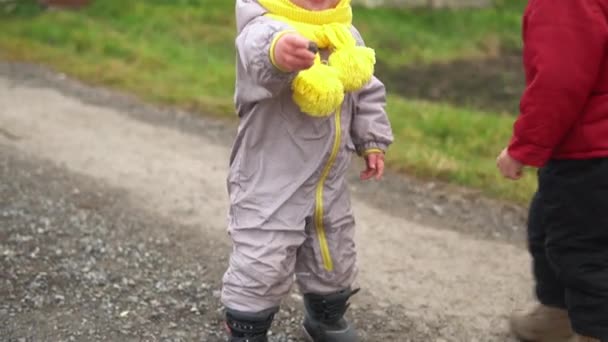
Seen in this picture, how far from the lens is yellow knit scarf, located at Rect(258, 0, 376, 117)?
286 cm

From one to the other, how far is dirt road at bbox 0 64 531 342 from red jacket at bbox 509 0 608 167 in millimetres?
1066

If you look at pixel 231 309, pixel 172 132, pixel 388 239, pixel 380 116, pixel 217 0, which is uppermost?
pixel 380 116

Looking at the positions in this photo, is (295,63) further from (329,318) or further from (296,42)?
(329,318)

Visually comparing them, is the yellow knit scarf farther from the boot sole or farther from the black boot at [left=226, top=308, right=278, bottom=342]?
the boot sole

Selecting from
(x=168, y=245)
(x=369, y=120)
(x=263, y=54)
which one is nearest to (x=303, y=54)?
(x=263, y=54)

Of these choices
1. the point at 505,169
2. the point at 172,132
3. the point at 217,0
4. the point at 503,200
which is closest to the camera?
the point at 505,169

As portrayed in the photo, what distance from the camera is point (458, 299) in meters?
4.04

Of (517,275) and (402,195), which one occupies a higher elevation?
(517,275)

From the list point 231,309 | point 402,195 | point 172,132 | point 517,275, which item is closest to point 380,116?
point 231,309

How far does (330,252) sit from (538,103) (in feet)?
2.76

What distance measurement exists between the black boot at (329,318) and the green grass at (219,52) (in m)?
2.24

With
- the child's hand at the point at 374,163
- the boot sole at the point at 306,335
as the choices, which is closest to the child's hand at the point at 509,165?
A: the child's hand at the point at 374,163

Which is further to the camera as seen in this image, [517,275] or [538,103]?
[517,275]

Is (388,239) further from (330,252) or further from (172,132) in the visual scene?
(172,132)
